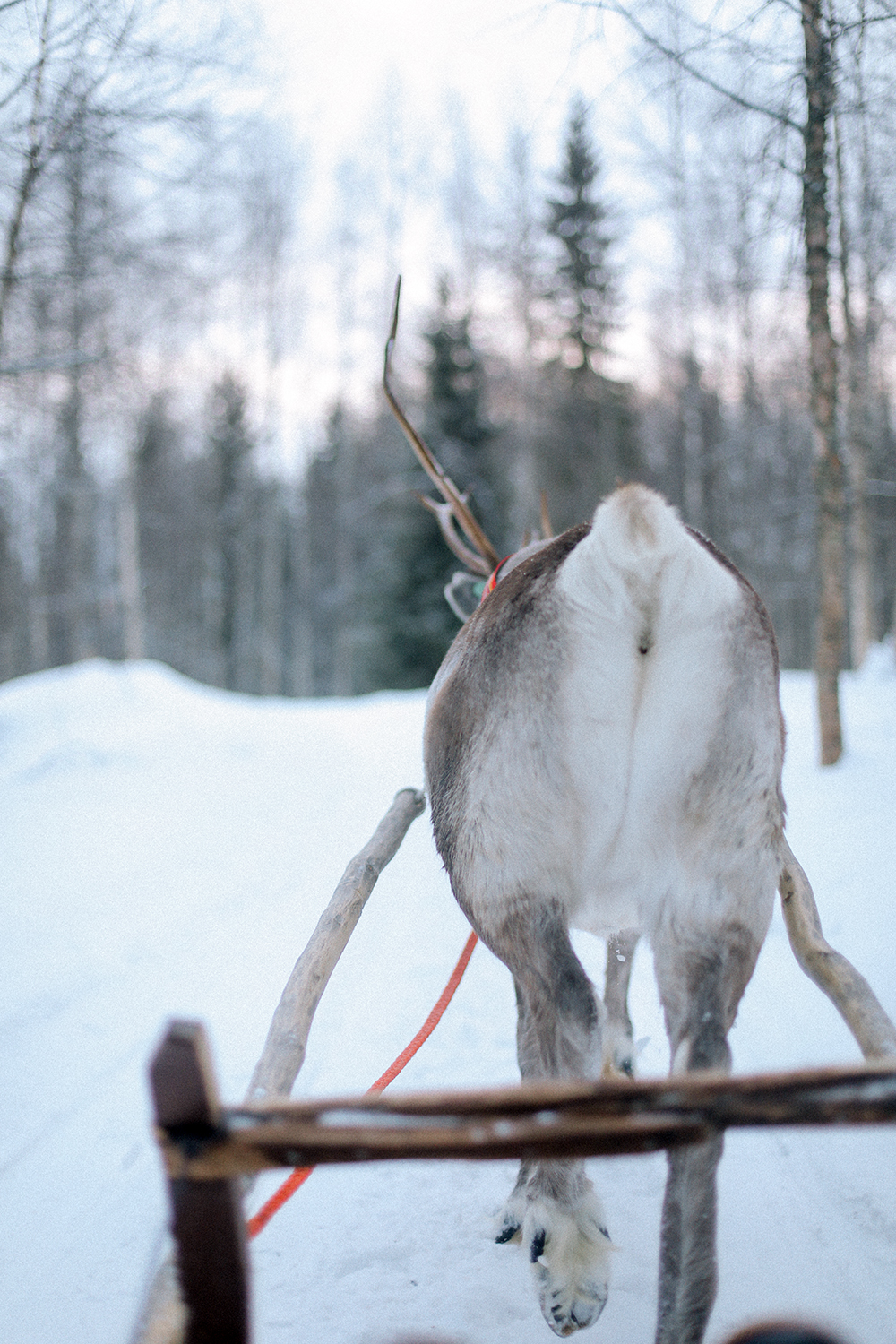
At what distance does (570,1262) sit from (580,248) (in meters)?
18.8

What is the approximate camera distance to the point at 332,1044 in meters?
3.18

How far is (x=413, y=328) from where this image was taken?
17.3 meters

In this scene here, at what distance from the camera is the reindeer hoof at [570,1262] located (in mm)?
1542

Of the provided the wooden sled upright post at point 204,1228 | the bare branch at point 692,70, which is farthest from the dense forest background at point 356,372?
the wooden sled upright post at point 204,1228

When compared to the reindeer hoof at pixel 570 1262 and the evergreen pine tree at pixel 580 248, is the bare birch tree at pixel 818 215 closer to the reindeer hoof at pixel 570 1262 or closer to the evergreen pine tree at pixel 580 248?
the reindeer hoof at pixel 570 1262

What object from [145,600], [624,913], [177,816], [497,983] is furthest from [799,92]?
[145,600]

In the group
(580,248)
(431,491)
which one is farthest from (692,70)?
(580,248)

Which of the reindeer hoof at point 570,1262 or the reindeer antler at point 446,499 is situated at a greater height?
the reindeer antler at point 446,499

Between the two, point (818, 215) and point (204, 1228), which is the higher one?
A: point (818, 215)

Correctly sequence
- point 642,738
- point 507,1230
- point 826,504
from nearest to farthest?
point 642,738 → point 507,1230 → point 826,504

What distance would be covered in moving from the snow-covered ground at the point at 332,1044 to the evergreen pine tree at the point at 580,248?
13.0m

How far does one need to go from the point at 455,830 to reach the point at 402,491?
15315 mm

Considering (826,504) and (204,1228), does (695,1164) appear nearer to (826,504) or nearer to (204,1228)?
(204,1228)

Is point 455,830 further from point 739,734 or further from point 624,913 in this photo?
point 739,734
